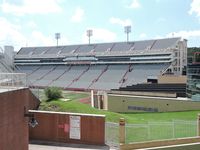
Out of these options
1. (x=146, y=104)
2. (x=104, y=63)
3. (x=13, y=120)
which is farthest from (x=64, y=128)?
(x=104, y=63)

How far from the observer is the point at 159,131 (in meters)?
16.0

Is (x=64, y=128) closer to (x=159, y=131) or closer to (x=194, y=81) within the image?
(x=159, y=131)

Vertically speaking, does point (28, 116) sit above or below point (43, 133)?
above

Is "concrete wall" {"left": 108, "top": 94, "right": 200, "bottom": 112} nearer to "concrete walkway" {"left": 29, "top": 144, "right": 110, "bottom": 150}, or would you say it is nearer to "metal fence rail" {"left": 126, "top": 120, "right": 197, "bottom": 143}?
"metal fence rail" {"left": 126, "top": 120, "right": 197, "bottom": 143}

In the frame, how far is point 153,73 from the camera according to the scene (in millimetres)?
65625

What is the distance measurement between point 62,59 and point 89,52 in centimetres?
714

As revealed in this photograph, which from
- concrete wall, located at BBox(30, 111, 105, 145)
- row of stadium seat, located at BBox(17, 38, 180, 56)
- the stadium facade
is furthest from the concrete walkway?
row of stadium seat, located at BBox(17, 38, 180, 56)

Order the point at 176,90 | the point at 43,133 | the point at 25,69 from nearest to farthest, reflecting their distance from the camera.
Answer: the point at 43,133
the point at 176,90
the point at 25,69

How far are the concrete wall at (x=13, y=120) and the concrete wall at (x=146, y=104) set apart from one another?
22960 millimetres

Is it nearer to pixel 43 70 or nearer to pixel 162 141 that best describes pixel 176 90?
pixel 162 141

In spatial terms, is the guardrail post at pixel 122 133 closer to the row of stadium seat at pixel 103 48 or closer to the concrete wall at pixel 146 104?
the concrete wall at pixel 146 104

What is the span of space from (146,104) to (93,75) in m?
38.2

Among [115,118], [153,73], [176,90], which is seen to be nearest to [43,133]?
[115,118]

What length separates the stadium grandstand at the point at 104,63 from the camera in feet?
220
